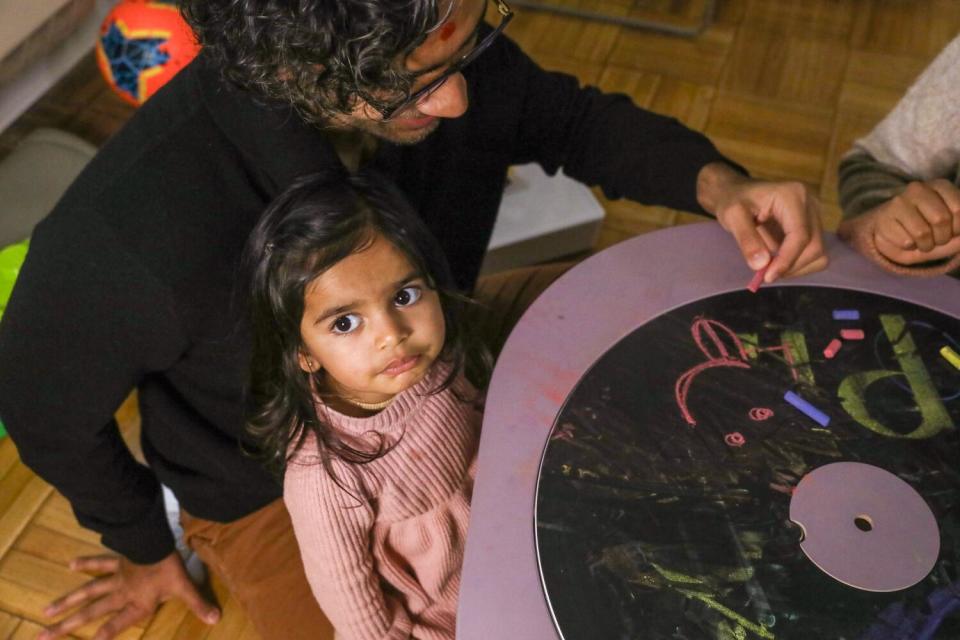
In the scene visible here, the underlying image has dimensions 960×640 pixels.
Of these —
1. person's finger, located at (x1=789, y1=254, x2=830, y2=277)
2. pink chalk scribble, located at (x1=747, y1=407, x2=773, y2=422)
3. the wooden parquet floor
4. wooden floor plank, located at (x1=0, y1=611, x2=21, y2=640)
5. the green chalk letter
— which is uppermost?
person's finger, located at (x1=789, y1=254, x2=830, y2=277)

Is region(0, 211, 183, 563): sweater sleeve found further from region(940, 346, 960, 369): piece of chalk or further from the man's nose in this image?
region(940, 346, 960, 369): piece of chalk

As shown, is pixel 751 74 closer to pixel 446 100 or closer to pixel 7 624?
pixel 446 100

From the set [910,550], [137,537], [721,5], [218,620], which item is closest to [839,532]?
[910,550]

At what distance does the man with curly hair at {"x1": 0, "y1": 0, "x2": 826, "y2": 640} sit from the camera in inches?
26.6

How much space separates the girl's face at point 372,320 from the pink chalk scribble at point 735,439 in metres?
0.27

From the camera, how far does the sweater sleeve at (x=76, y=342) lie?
2.31ft

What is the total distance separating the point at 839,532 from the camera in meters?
0.63

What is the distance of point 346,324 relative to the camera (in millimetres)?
715

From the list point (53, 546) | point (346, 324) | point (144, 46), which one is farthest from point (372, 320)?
point (144, 46)

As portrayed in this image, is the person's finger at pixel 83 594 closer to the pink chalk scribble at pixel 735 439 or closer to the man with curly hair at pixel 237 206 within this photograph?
the man with curly hair at pixel 237 206

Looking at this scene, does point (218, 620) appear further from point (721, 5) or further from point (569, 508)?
point (721, 5)

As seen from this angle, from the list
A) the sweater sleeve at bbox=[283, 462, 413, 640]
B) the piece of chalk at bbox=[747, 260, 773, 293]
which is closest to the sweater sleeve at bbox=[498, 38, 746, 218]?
the piece of chalk at bbox=[747, 260, 773, 293]

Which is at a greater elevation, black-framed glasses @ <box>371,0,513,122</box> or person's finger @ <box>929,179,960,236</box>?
black-framed glasses @ <box>371,0,513,122</box>

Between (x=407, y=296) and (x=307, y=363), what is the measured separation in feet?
0.38
